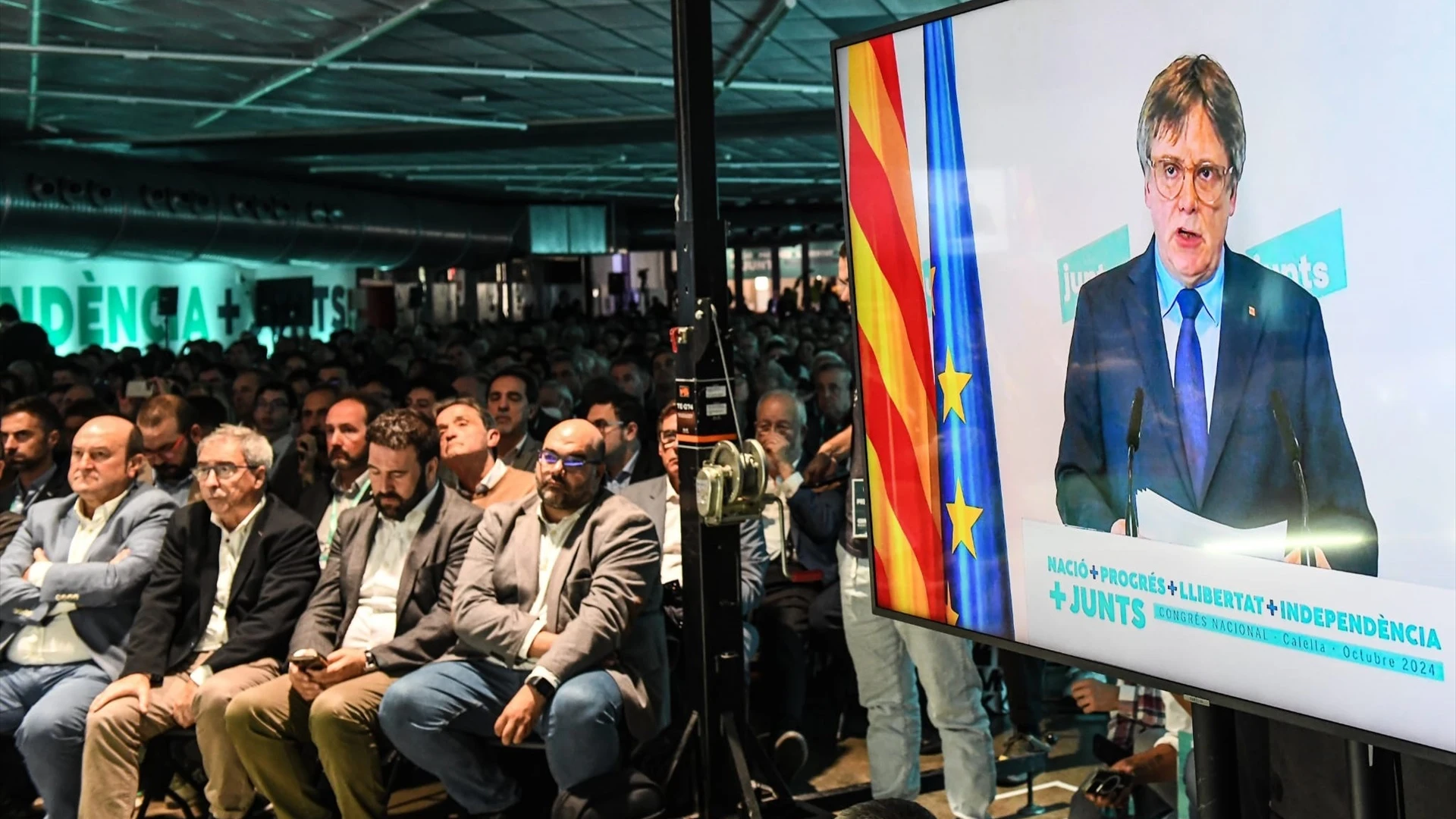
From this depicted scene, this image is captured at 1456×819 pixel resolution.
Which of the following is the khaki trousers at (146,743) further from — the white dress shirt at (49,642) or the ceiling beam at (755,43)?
the ceiling beam at (755,43)

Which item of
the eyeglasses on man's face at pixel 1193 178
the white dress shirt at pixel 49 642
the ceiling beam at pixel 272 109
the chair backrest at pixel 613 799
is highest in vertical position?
the ceiling beam at pixel 272 109

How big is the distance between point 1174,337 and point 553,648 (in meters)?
2.38

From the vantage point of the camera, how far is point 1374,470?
1464mm

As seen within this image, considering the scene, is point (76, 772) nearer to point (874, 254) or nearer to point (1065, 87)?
point (874, 254)

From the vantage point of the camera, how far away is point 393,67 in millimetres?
8680

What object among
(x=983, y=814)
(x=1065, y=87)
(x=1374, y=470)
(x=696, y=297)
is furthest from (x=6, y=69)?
(x=1374, y=470)

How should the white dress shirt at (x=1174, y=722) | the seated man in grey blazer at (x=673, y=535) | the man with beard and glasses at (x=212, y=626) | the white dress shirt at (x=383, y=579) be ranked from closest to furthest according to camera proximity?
1. the white dress shirt at (x=1174, y=722)
2. the man with beard and glasses at (x=212, y=626)
3. the white dress shirt at (x=383, y=579)
4. the seated man in grey blazer at (x=673, y=535)

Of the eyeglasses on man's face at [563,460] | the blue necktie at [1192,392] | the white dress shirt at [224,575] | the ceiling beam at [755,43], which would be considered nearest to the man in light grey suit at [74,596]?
the white dress shirt at [224,575]

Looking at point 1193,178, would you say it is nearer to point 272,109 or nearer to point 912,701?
point 912,701

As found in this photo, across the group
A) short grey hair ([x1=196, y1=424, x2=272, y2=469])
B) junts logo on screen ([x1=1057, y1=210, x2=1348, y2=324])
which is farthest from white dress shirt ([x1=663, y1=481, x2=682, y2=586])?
junts logo on screen ([x1=1057, y1=210, x2=1348, y2=324])

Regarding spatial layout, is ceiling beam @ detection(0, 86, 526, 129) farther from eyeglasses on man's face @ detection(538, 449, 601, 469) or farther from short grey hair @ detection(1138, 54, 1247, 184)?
short grey hair @ detection(1138, 54, 1247, 184)

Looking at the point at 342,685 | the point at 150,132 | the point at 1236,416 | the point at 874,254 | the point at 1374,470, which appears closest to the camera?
the point at 1374,470

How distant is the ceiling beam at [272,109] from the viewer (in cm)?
930

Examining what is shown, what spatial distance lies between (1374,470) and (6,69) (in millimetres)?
9003
